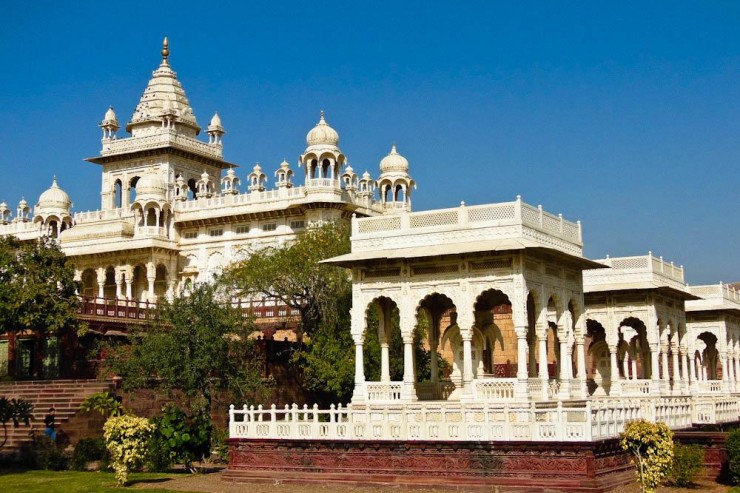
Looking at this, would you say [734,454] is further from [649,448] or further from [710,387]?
[710,387]

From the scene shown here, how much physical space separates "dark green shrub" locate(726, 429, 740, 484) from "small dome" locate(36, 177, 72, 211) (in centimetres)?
4507

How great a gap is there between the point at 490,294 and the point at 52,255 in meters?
17.1

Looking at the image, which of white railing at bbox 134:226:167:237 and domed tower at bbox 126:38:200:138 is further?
domed tower at bbox 126:38:200:138

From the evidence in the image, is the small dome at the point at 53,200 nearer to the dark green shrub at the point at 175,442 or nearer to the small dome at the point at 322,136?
the small dome at the point at 322,136

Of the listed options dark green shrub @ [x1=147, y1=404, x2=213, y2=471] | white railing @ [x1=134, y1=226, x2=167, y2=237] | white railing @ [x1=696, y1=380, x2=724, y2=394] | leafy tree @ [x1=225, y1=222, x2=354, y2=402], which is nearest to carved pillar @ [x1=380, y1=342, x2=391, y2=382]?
dark green shrub @ [x1=147, y1=404, x2=213, y2=471]

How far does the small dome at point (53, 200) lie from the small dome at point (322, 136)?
56.0ft

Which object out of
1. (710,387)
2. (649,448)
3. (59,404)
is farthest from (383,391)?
(710,387)

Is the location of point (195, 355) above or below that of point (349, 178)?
below

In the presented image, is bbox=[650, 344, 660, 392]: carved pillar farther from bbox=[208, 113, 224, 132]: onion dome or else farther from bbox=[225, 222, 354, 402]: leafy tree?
bbox=[208, 113, 224, 132]: onion dome

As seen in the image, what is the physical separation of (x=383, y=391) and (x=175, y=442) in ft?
18.2

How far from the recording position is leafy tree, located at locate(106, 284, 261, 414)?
106 feet

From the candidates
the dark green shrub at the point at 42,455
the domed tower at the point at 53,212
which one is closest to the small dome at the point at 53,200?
the domed tower at the point at 53,212

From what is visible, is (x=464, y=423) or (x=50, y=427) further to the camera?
(x=50, y=427)

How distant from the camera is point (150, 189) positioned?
184ft
